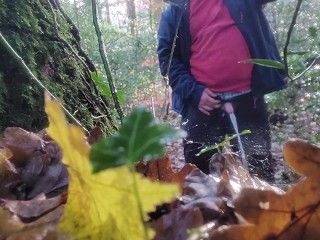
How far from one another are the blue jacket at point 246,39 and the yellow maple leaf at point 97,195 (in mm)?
2109

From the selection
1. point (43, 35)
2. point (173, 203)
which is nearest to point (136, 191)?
point (173, 203)

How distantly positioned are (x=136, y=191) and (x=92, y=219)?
116 mm

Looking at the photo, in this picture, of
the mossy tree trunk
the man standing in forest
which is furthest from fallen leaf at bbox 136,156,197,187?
the man standing in forest

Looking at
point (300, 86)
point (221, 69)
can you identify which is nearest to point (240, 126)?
point (221, 69)

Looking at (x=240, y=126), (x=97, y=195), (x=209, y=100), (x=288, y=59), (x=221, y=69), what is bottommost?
(x=288, y=59)

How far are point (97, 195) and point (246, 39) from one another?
2306 millimetres

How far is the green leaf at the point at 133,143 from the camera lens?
306 mm

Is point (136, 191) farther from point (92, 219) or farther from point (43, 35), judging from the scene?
point (43, 35)

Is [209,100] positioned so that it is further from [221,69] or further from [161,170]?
[161,170]

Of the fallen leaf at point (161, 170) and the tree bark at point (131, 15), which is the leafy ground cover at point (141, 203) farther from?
the tree bark at point (131, 15)

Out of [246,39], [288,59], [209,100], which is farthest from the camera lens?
[288,59]

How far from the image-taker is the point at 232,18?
8.57ft

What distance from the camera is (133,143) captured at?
12.2 inches

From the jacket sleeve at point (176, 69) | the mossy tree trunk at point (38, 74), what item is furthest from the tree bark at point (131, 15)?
the mossy tree trunk at point (38, 74)
